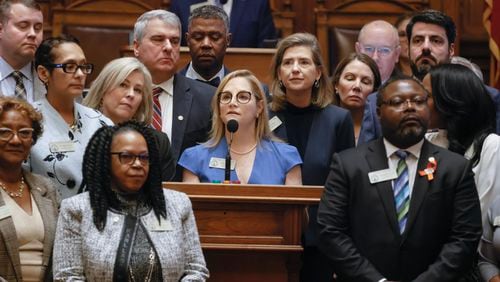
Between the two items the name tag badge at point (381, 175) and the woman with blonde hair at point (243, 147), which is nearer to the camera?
the name tag badge at point (381, 175)

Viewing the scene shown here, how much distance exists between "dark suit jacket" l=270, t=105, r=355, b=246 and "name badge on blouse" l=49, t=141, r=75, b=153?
84 centimetres

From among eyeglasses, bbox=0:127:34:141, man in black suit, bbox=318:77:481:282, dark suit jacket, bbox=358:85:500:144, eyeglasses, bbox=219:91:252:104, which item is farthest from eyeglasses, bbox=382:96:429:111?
eyeglasses, bbox=0:127:34:141

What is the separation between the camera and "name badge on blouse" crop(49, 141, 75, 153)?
3.74 metres

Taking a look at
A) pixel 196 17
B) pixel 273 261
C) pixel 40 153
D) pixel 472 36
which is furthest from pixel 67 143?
pixel 472 36

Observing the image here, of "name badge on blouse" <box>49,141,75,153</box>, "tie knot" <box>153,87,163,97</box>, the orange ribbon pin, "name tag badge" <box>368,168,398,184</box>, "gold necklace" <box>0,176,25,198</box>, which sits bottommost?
"gold necklace" <box>0,176,25,198</box>

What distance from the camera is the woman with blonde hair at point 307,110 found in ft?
13.7

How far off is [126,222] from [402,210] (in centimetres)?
89

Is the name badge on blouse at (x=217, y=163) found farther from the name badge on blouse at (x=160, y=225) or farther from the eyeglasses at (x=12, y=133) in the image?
the eyeglasses at (x=12, y=133)

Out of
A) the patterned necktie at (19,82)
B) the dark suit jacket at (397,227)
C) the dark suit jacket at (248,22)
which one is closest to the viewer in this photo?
the dark suit jacket at (397,227)

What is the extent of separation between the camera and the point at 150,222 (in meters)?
3.35

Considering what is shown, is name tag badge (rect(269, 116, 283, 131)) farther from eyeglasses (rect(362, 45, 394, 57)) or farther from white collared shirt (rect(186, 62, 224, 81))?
eyeglasses (rect(362, 45, 394, 57))

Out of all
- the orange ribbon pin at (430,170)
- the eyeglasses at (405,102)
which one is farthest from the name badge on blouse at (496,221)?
the eyeglasses at (405,102)

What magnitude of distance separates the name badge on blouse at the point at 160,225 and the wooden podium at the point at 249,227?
30 centimetres

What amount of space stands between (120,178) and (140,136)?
150 mm
